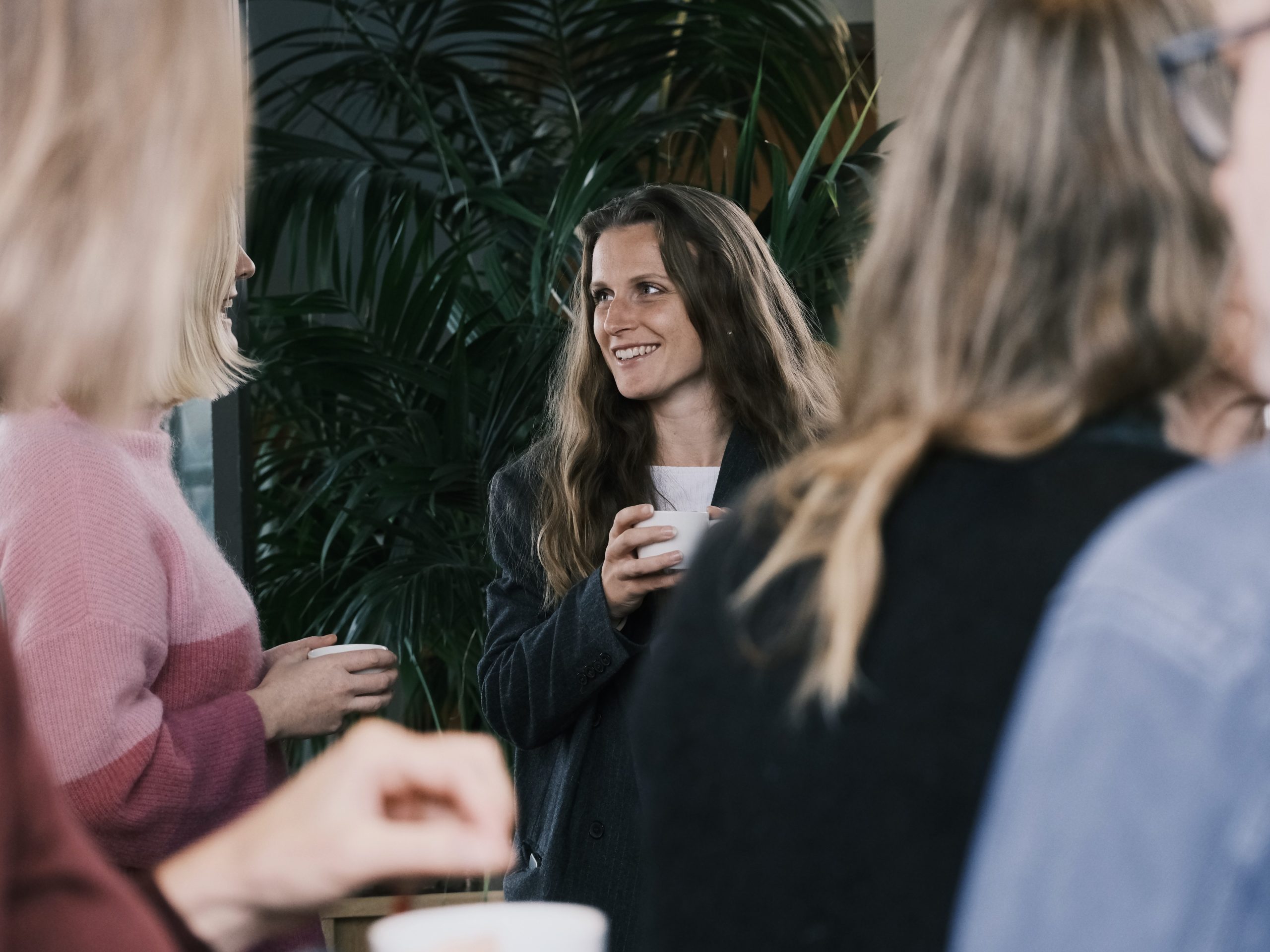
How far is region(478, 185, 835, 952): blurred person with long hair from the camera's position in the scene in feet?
6.49

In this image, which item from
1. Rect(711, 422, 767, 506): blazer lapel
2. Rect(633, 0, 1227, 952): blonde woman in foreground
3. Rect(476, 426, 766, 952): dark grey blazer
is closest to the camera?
Rect(633, 0, 1227, 952): blonde woman in foreground

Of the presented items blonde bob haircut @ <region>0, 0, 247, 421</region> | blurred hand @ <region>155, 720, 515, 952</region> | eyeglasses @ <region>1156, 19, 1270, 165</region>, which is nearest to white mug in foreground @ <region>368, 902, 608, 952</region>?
blurred hand @ <region>155, 720, 515, 952</region>

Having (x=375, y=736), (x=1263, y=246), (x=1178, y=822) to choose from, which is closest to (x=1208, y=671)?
(x=1178, y=822)

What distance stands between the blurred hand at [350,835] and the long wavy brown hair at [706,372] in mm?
1395

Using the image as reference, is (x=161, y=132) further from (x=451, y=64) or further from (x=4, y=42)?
(x=451, y=64)

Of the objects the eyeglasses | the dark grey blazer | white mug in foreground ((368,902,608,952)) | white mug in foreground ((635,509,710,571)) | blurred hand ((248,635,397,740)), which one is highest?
the eyeglasses

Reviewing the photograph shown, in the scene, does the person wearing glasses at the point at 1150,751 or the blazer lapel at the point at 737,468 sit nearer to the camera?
the person wearing glasses at the point at 1150,751

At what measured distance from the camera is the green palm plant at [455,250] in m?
2.90

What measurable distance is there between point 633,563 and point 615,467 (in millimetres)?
512

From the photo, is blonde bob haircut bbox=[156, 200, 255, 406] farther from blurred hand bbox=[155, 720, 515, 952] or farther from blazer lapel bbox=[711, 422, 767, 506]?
blazer lapel bbox=[711, 422, 767, 506]

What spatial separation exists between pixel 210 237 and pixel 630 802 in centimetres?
104

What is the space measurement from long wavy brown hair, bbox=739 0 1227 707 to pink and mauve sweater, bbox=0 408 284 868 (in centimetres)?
Result: 77

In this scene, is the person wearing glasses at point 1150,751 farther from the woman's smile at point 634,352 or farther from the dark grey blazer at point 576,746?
the woman's smile at point 634,352

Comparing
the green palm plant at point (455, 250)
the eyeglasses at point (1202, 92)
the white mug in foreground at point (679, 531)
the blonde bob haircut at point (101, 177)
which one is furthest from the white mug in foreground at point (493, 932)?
the green palm plant at point (455, 250)
